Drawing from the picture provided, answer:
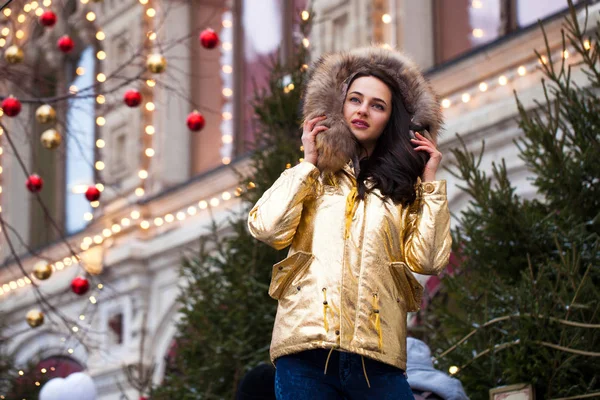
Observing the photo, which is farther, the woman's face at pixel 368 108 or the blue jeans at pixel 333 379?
the woman's face at pixel 368 108

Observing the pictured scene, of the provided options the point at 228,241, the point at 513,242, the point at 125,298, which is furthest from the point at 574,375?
the point at 125,298

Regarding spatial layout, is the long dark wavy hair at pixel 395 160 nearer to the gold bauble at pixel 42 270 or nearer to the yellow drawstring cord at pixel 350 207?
the yellow drawstring cord at pixel 350 207

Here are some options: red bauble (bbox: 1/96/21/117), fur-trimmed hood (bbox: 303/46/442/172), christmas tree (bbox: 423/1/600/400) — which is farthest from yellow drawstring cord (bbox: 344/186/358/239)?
red bauble (bbox: 1/96/21/117)

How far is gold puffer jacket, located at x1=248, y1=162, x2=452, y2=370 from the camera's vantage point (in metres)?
3.52

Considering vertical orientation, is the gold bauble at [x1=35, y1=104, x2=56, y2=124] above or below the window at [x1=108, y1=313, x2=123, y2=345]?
below

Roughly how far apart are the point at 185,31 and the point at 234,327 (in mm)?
8352

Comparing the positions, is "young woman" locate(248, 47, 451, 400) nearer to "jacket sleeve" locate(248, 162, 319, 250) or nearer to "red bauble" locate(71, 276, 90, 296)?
"jacket sleeve" locate(248, 162, 319, 250)

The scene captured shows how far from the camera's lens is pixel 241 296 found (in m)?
7.22

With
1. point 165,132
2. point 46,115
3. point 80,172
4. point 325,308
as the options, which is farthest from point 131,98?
point 80,172

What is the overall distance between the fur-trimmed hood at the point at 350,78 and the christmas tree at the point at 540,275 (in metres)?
1.63

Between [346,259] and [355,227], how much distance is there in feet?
0.36

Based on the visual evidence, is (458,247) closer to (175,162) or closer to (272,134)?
(272,134)

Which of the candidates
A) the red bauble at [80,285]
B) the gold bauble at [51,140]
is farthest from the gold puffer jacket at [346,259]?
the red bauble at [80,285]

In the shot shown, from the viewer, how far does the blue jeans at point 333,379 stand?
3471 millimetres
